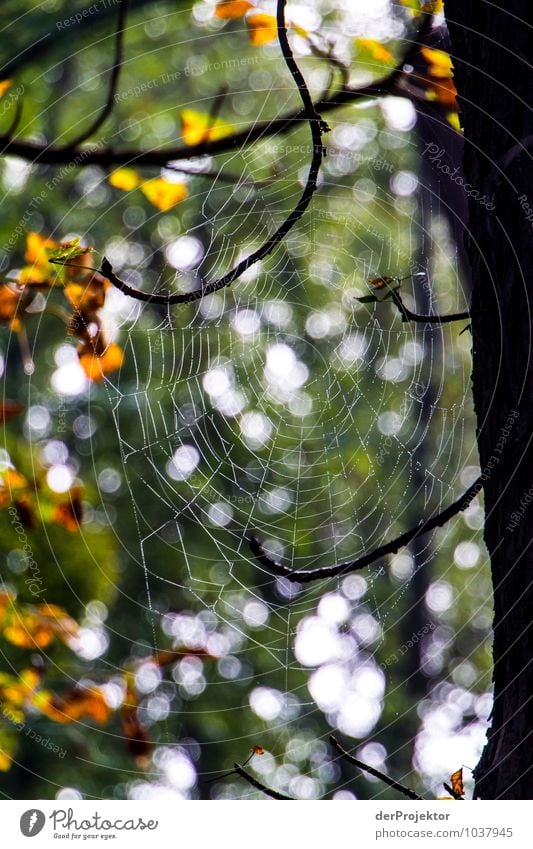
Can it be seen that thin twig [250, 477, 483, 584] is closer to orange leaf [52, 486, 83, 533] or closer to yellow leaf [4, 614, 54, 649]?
orange leaf [52, 486, 83, 533]

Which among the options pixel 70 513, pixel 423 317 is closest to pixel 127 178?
pixel 70 513

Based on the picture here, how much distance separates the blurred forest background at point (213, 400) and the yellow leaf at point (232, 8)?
0.11m

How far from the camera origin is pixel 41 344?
3822mm

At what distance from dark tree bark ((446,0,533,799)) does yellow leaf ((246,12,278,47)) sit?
4.43 ft

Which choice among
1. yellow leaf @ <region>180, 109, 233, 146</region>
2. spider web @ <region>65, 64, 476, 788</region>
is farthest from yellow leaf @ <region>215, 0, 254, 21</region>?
spider web @ <region>65, 64, 476, 788</region>

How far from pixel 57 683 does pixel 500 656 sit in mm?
2939

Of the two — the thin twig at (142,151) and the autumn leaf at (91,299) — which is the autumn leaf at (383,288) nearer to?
the thin twig at (142,151)

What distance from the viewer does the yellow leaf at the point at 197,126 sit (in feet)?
7.91

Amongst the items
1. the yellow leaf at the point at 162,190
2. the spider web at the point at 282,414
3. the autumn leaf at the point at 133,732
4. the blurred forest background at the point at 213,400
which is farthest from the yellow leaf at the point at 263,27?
the autumn leaf at the point at 133,732

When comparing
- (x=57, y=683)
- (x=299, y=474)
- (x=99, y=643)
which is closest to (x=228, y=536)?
(x=299, y=474)

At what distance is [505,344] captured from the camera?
940 mm

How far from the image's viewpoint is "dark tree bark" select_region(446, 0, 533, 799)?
0.87m

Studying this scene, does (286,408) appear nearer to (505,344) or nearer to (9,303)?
(9,303)

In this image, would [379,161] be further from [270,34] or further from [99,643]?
[99,643]
